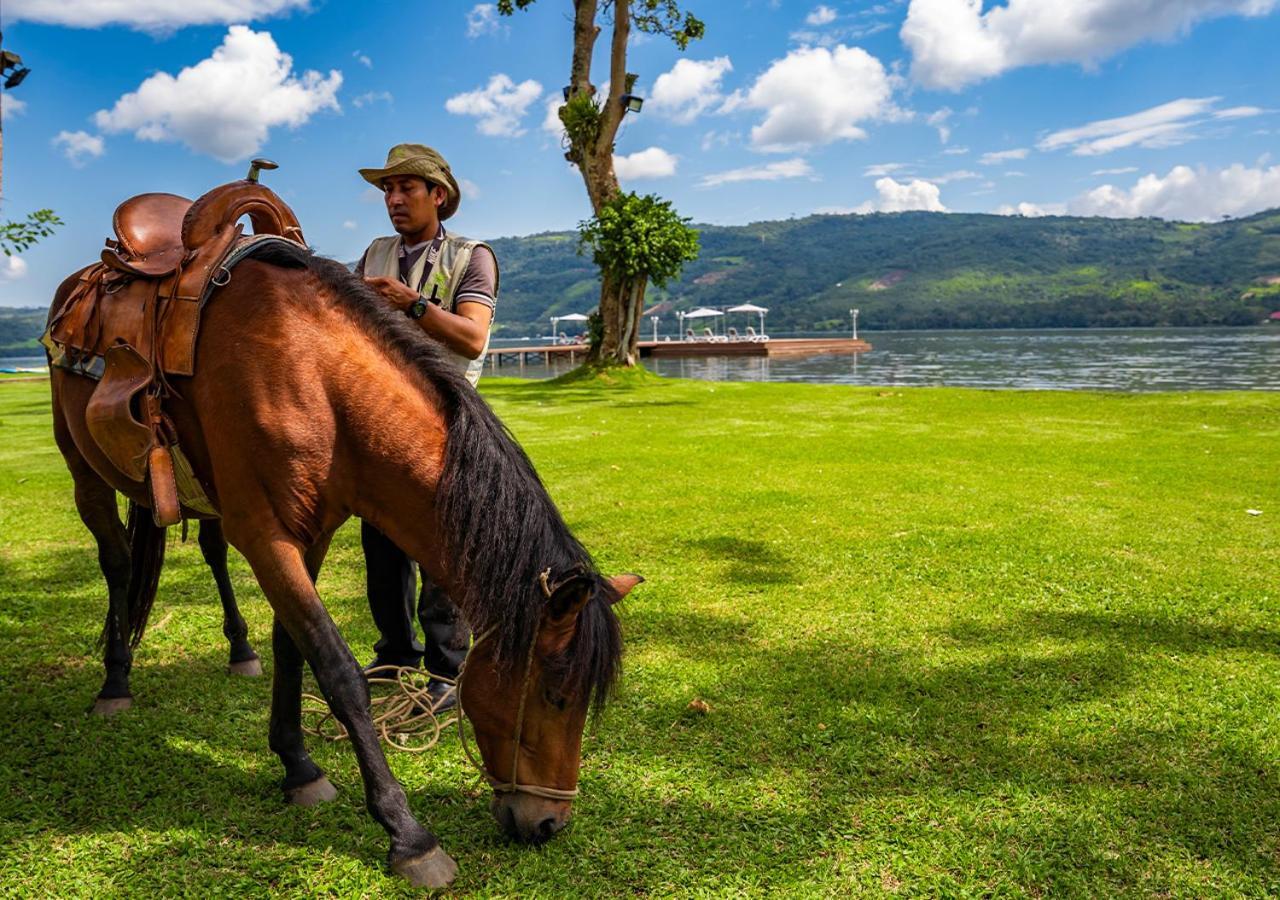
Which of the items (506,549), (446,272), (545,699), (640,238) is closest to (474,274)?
(446,272)

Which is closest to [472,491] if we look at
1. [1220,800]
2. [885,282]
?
[1220,800]

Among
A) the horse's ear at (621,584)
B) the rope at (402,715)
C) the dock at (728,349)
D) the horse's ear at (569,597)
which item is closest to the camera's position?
the horse's ear at (569,597)

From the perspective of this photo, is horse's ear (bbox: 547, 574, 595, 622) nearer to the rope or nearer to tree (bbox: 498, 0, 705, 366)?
the rope

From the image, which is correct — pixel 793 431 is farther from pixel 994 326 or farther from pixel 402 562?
pixel 994 326

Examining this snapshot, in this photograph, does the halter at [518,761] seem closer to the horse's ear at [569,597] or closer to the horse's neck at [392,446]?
the horse's ear at [569,597]

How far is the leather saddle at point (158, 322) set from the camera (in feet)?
9.16

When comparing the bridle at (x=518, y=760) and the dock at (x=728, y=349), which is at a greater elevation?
the dock at (x=728, y=349)

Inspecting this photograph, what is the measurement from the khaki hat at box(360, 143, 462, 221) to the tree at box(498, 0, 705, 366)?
16.9 meters

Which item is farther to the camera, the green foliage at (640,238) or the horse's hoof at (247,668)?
the green foliage at (640,238)

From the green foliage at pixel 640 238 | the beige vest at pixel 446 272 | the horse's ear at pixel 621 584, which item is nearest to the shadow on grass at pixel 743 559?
the beige vest at pixel 446 272

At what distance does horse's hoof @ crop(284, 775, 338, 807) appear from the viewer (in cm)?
292

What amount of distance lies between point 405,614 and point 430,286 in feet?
5.05

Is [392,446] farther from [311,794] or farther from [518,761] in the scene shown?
[311,794]

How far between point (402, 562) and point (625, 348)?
1903cm
